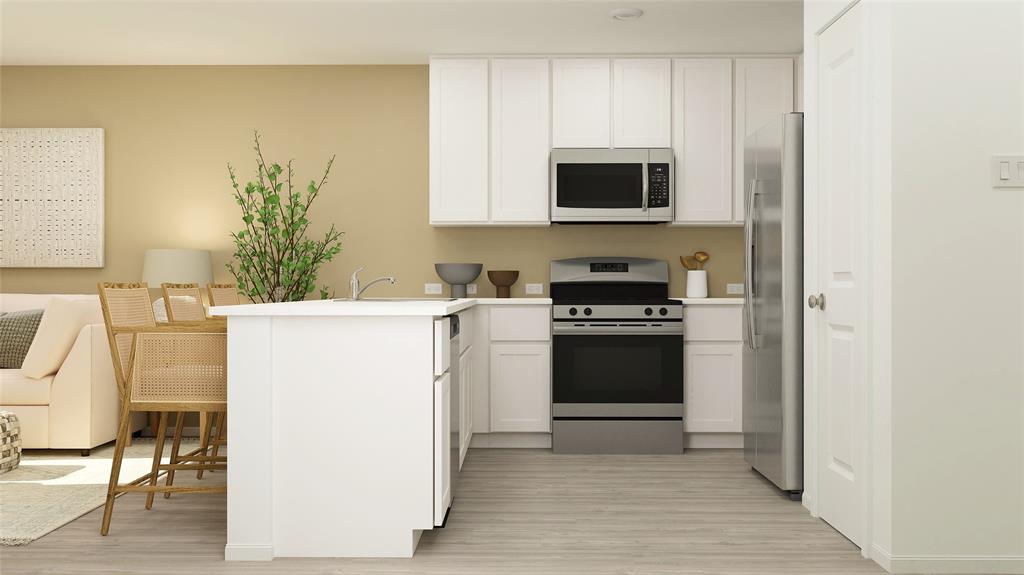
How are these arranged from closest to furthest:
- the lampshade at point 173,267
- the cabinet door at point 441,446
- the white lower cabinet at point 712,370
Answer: the cabinet door at point 441,446
the white lower cabinet at point 712,370
the lampshade at point 173,267

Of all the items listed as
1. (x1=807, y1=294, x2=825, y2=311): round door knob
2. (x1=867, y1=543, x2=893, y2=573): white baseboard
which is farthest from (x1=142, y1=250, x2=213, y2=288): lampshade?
(x1=867, y1=543, x2=893, y2=573): white baseboard

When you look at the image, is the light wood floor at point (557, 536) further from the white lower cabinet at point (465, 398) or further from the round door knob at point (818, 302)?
the round door knob at point (818, 302)

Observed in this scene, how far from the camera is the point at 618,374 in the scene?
4426 mm

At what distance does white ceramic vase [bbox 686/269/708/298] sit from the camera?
4906 millimetres

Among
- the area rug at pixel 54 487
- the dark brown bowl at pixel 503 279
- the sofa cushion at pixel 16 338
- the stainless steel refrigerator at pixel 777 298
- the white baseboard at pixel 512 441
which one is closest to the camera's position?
the area rug at pixel 54 487

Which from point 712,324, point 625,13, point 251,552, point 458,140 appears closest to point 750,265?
point 712,324

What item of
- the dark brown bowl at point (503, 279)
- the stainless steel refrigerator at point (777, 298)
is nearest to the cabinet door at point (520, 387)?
the dark brown bowl at point (503, 279)

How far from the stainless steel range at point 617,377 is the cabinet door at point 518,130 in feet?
2.91

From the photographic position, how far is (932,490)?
97.4 inches

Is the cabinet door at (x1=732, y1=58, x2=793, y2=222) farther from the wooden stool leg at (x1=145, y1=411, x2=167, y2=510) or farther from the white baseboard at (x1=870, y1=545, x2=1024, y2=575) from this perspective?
the wooden stool leg at (x1=145, y1=411, x2=167, y2=510)

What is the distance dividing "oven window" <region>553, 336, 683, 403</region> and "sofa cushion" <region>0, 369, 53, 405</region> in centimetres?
286

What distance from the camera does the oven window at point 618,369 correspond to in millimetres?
4430

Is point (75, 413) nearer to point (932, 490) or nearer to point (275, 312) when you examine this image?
point (275, 312)

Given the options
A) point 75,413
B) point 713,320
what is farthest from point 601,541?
point 75,413
